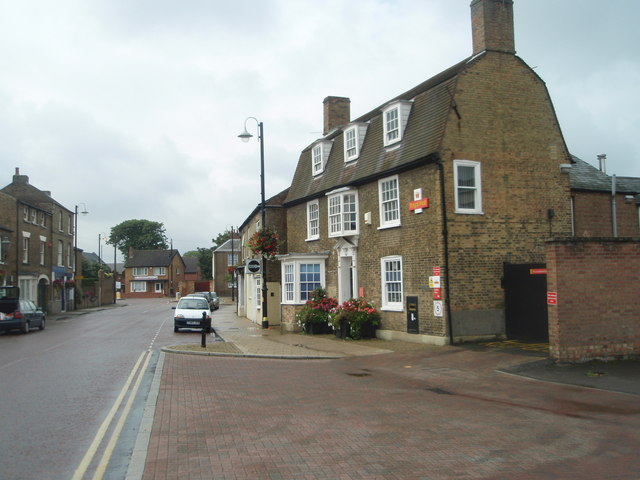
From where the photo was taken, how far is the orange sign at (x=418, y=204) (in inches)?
714

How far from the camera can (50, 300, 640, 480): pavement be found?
6.31 meters

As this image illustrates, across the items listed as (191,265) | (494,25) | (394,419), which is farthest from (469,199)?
(191,265)

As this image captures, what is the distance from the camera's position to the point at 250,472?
608 centimetres

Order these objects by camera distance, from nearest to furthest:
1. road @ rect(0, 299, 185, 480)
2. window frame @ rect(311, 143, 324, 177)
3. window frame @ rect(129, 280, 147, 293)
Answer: road @ rect(0, 299, 185, 480), window frame @ rect(311, 143, 324, 177), window frame @ rect(129, 280, 147, 293)

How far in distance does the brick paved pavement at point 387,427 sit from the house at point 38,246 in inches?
1211

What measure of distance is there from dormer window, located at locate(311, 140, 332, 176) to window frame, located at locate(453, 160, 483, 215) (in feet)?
30.4

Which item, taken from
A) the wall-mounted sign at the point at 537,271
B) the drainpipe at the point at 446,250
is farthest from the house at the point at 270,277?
the wall-mounted sign at the point at 537,271

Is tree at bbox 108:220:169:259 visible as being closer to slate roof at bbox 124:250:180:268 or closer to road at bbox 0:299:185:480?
slate roof at bbox 124:250:180:268

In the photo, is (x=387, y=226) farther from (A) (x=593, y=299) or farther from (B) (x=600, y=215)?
(B) (x=600, y=215)

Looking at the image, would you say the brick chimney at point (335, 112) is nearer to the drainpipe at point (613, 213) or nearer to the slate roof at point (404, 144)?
the slate roof at point (404, 144)

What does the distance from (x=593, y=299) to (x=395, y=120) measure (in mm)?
9895

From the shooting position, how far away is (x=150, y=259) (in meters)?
97.6

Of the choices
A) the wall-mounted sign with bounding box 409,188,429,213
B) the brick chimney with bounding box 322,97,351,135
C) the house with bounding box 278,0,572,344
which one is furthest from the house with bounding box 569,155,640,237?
the brick chimney with bounding box 322,97,351,135

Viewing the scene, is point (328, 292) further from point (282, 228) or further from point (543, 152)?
point (543, 152)
